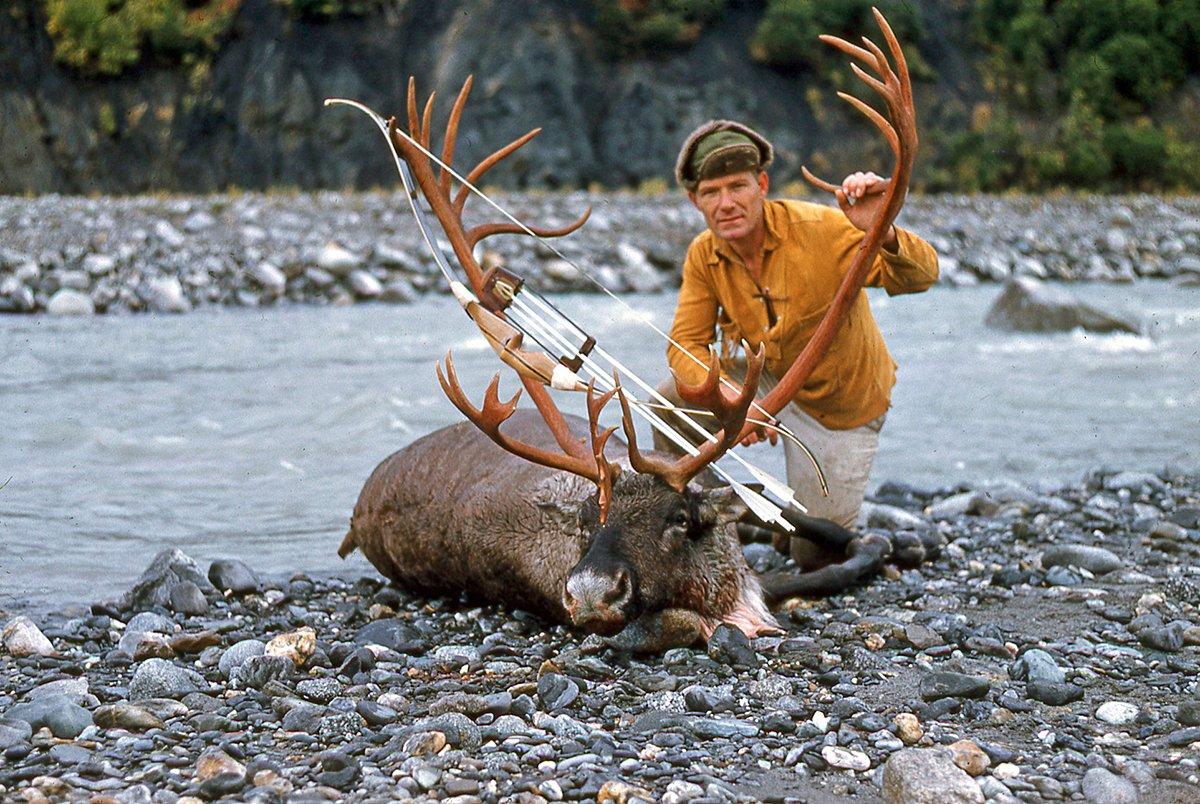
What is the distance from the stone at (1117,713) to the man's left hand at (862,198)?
1.75 m

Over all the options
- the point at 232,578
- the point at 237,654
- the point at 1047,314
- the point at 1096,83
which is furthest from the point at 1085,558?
the point at 1096,83

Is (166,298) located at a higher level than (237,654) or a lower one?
lower

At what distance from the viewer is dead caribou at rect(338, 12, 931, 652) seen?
407cm

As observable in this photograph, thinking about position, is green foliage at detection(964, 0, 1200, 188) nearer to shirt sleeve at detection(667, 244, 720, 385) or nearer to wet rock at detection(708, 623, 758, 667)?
shirt sleeve at detection(667, 244, 720, 385)

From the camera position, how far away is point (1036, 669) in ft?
12.5

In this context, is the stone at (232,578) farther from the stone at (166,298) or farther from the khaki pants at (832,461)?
the stone at (166,298)

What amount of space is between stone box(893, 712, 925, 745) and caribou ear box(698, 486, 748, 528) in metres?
1.10

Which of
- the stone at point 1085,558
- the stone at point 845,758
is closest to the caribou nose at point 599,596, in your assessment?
the stone at point 845,758

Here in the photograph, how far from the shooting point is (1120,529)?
583 cm

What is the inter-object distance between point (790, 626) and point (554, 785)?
1.66 meters

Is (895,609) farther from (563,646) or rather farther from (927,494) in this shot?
(927,494)

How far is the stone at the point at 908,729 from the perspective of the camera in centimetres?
333

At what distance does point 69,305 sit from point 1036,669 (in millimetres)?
12685

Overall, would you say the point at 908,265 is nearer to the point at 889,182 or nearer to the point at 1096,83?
the point at 889,182
